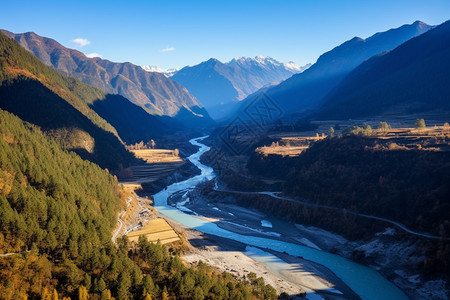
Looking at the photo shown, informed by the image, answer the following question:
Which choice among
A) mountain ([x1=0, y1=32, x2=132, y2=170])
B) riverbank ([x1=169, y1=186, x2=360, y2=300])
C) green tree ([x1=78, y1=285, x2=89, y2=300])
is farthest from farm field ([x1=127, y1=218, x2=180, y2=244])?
mountain ([x1=0, y1=32, x2=132, y2=170])

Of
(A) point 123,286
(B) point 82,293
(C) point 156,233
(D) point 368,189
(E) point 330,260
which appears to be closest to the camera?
(B) point 82,293

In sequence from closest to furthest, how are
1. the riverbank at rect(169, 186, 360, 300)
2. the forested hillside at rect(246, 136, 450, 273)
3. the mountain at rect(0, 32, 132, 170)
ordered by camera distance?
the riverbank at rect(169, 186, 360, 300) < the forested hillside at rect(246, 136, 450, 273) < the mountain at rect(0, 32, 132, 170)

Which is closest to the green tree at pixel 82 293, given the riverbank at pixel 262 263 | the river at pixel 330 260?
the riverbank at pixel 262 263

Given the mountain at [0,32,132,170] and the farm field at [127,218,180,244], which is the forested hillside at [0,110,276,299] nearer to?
the farm field at [127,218,180,244]

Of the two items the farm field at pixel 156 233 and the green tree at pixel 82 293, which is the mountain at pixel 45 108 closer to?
the farm field at pixel 156 233

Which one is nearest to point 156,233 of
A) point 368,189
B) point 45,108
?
point 368,189

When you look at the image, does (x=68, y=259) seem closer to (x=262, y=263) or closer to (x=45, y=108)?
(x=262, y=263)
